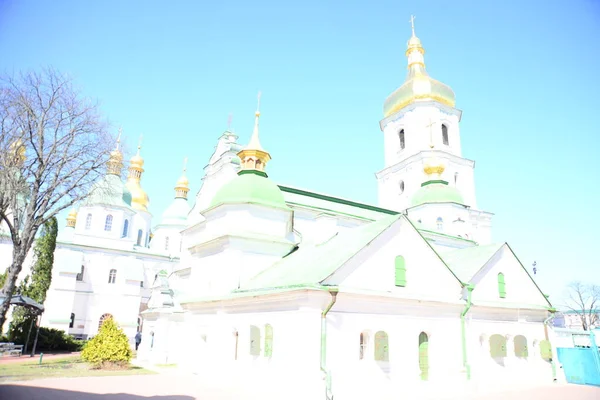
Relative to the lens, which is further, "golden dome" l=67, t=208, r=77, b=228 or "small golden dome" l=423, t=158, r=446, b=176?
"golden dome" l=67, t=208, r=77, b=228

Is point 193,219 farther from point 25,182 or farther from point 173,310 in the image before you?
point 25,182

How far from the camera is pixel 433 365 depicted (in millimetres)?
14586

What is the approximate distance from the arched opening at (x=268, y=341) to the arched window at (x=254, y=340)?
58 centimetres

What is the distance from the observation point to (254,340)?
1456 cm

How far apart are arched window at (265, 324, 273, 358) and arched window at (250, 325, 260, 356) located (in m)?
0.58

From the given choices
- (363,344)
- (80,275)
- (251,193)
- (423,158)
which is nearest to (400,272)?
(363,344)

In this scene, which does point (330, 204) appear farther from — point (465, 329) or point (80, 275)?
point (80, 275)

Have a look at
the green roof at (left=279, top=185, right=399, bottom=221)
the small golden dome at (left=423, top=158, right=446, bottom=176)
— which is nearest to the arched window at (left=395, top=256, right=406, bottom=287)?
the green roof at (left=279, top=185, right=399, bottom=221)

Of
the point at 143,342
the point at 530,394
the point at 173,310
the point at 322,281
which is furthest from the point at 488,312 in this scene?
the point at 143,342

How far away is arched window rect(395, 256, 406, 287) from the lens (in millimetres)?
14258

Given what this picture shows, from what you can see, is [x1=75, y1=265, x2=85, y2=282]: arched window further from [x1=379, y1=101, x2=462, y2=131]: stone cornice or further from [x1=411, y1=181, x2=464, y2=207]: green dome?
[x1=379, y1=101, x2=462, y2=131]: stone cornice

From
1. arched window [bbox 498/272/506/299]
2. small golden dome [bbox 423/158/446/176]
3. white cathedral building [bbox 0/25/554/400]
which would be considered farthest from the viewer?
small golden dome [bbox 423/158/446/176]

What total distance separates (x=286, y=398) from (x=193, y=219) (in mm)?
16635

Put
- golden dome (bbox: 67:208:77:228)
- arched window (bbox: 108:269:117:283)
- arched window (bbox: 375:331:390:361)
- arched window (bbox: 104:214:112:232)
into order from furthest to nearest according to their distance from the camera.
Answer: golden dome (bbox: 67:208:77:228) → arched window (bbox: 104:214:112:232) → arched window (bbox: 108:269:117:283) → arched window (bbox: 375:331:390:361)
